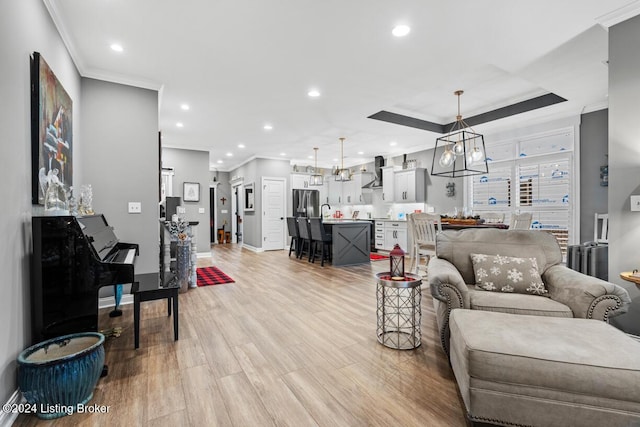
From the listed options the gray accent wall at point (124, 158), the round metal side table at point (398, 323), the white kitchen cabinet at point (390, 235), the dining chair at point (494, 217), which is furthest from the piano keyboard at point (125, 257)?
the white kitchen cabinet at point (390, 235)

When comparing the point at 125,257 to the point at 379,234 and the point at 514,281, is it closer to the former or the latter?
the point at 514,281

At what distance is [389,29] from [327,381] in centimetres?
293

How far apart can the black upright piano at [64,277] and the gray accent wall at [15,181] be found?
0.06 m

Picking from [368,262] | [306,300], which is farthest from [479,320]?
[368,262]

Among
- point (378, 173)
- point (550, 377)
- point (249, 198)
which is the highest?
point (378, 173)

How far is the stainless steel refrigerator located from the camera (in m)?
8.82

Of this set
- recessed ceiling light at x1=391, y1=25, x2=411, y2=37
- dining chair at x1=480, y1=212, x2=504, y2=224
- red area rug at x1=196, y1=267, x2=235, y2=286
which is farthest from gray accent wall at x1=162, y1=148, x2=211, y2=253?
dining chair at x1=480, y1=212, x2=504, y2=224

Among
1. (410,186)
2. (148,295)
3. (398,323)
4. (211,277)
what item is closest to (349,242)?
(410,186)

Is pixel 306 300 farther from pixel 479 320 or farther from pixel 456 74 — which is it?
pixel 456 74

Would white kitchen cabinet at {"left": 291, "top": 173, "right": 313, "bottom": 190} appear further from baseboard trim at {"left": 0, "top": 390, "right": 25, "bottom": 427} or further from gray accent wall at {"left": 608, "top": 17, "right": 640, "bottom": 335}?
baseboard trim at {"left": 0, "top": 390, "right": 25, "bottom": 427}

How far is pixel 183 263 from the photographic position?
414cm

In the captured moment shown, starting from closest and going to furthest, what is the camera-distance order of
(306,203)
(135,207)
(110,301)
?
(110,301), (135,207), (306,203)

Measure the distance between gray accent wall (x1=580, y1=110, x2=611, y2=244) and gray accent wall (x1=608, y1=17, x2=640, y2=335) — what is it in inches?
98.4

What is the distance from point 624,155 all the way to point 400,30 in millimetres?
2188
